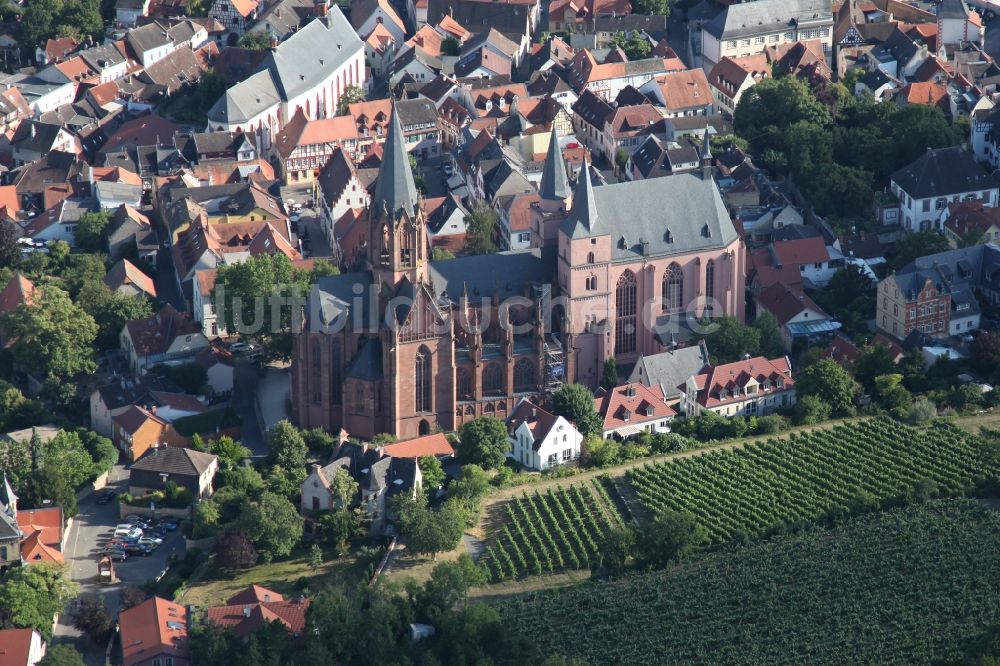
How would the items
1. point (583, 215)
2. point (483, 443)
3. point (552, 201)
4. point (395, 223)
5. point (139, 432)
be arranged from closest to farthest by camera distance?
1. point (483, 443)
2. point (395, 223)
3. point (139, 432)
4. point (583, 215)
5. point (552, 201)

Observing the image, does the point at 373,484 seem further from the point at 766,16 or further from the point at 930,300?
the point at 766,16

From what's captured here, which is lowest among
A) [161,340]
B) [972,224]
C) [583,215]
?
[161,340]

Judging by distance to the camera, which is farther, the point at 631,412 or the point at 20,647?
the point at 631,412

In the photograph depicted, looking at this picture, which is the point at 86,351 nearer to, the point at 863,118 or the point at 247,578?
the point at 247,578

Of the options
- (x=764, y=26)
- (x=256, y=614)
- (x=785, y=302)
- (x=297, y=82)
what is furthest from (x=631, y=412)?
(x=764, y=26)

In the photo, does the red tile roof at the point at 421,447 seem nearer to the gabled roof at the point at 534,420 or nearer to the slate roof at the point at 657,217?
the gabled roof at the point at 534,420

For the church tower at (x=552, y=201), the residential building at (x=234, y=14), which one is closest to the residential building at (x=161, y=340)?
the church tower at (x=552, y=201)

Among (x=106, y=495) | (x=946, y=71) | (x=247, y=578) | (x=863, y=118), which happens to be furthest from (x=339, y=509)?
(x=946, y=71)
